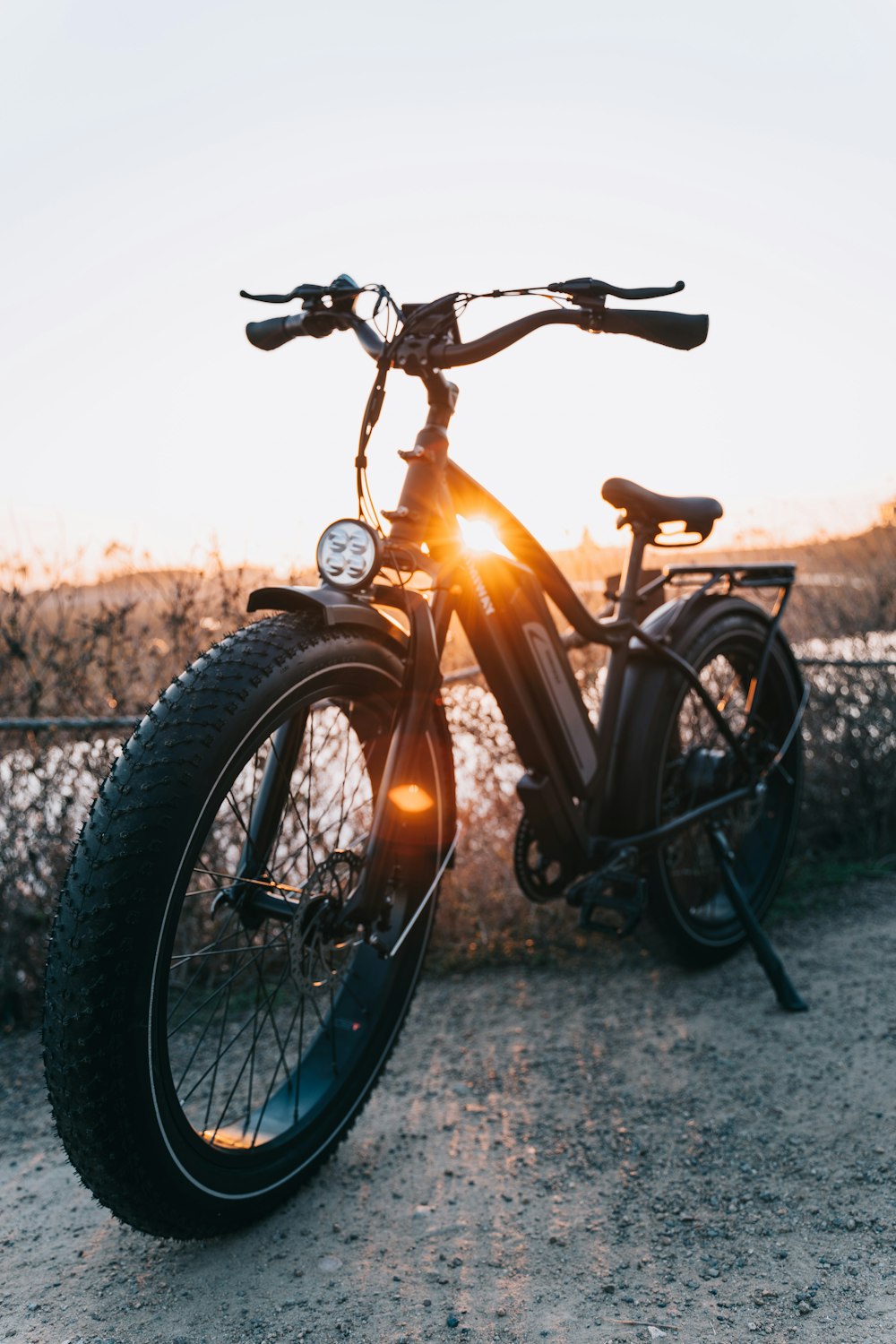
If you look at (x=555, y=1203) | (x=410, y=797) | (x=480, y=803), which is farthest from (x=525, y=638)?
(x=480, y=803)

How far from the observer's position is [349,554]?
215 centimetres

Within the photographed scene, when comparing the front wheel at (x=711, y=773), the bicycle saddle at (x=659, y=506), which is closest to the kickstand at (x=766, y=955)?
the front wheel at (x=711, y=773)

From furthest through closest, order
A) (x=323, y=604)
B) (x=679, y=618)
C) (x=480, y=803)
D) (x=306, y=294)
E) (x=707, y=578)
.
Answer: (x=480, y=803), (x=707, y=578), (x=679, y=618), (x=306, y=294), (x=323, y=604)

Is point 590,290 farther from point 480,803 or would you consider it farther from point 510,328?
point 480,803

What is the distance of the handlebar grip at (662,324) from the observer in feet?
7.23

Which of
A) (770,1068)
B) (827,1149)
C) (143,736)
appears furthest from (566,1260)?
(143,736)

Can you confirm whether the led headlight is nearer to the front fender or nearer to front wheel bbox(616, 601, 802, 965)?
the front fender

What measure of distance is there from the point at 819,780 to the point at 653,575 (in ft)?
6.57

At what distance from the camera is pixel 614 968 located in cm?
361

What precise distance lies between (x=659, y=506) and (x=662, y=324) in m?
0.92

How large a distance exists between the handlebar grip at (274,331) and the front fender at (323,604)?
2.27 feet

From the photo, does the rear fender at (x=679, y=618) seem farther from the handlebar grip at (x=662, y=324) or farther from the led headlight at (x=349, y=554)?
the led headlight at (x=349, y=554)

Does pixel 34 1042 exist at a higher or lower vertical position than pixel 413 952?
lower

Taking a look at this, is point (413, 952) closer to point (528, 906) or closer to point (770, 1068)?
point (770, 1068)
